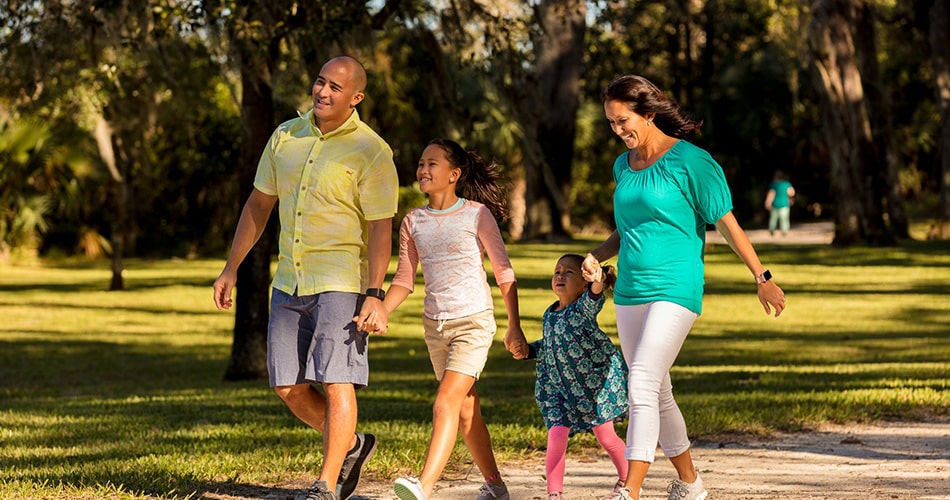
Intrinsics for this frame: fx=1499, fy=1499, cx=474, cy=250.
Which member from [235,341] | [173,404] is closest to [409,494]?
[173,404]

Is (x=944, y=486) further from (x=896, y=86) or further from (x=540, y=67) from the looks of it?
(x=896, y=86)

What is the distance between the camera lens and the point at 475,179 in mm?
6781

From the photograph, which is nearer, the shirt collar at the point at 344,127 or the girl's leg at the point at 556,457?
the shirt collar at the point at 344,127

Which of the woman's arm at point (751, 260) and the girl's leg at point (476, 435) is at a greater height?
the woman's arm at point (751, 260)

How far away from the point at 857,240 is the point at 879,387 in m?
21.4

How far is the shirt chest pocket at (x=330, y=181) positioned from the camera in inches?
255

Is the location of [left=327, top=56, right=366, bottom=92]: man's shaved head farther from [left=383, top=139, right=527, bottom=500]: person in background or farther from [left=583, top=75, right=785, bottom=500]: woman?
[left=583, top=75, right=785, bottom=500]: woman

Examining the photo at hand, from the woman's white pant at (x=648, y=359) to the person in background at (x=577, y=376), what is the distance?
27 centimetres

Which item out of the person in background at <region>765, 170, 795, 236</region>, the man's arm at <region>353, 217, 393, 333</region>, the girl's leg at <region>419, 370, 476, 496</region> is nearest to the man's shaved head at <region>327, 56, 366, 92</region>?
the man's arm at <region>353, 217, 393, 333</region>

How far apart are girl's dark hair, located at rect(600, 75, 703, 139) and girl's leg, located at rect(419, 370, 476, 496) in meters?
1.37

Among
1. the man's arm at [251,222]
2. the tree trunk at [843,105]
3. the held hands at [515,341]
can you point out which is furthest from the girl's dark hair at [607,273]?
the tree trunk at [843,105]

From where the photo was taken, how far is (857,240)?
108 feet

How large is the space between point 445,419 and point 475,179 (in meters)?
1.11

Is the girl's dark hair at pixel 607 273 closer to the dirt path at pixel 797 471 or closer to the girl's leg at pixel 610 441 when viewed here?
the girl's leg at pixel 610 441
